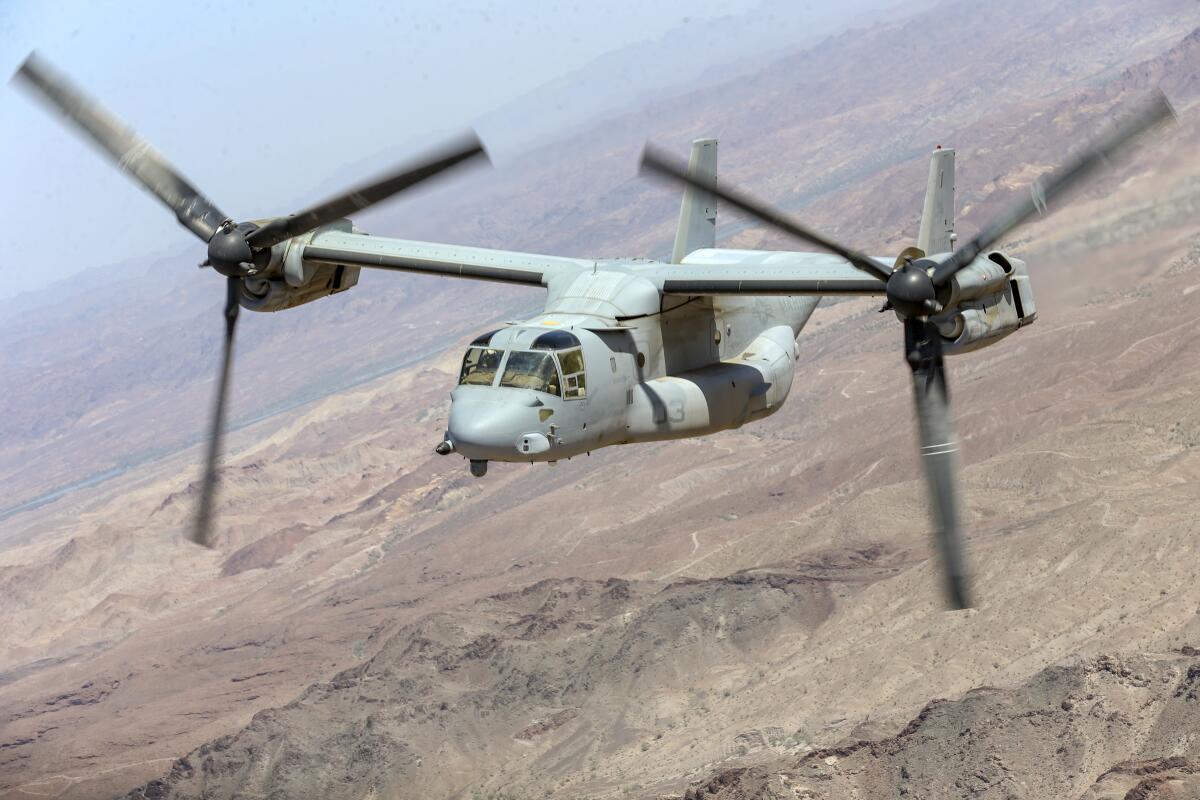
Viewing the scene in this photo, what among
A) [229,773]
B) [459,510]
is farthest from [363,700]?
[459,510]

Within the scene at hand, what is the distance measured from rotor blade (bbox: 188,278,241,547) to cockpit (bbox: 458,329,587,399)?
5706 millimetres

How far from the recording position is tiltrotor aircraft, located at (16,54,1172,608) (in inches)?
1010

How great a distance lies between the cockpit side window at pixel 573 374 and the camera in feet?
88.4

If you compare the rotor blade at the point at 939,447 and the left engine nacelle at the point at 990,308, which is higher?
the left engine nacelle at the point at 990,308

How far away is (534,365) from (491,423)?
5.18ft

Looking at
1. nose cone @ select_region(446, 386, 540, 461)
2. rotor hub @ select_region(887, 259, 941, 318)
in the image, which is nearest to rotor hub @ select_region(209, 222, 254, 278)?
nose cone @ select_region(446, 386, 540, 461)

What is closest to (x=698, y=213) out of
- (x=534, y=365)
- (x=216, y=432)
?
(x=534, y=365)

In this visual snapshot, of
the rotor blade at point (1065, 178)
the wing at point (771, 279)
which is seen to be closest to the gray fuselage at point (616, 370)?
the wing at point (771, 279)

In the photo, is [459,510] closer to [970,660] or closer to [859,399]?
[859,399]

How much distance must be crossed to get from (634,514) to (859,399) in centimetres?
2561

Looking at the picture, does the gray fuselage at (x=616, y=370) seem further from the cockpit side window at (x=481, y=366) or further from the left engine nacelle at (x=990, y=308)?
the left engine nacelle at (x=990, y=308)

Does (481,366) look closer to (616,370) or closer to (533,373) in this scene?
(533,373)

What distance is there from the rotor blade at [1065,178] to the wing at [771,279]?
1.49 metres

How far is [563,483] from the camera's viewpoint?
14550cm
